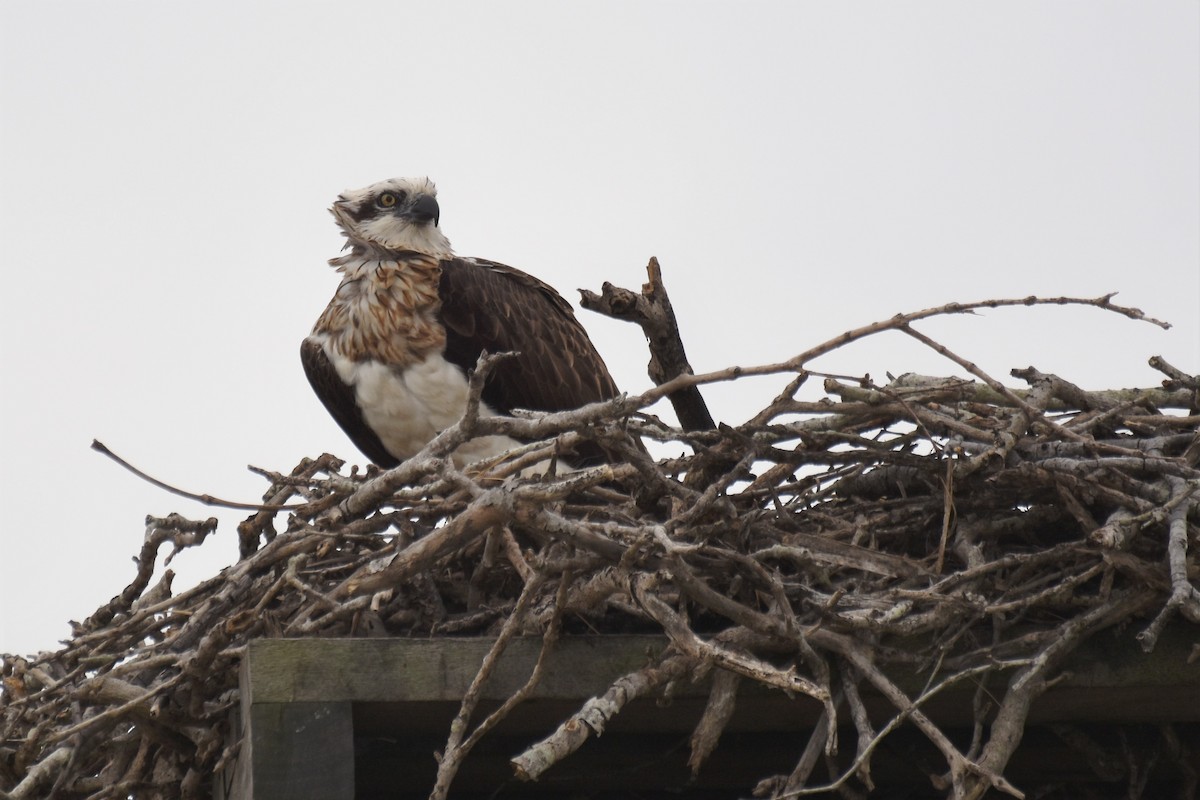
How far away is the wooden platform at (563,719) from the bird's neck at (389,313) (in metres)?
1.92

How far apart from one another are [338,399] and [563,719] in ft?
8.60

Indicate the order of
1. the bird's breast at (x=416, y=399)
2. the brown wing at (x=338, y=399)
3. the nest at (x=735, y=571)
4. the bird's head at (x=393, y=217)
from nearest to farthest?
the nest at (x=735, y=571)
the bird's breast at (x=416, y=399)
the brown wing at (x=338, y=399)
the bird's head at (x=393, y=217)

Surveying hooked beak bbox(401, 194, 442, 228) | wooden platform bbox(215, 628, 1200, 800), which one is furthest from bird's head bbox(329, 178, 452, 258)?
wooden platform bbox(215, 628, 1200, 800)

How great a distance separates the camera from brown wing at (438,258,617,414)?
5246 mm

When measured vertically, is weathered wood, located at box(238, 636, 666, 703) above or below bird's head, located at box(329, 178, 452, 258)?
below

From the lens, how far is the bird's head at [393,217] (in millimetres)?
5910

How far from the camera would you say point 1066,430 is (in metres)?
3.12

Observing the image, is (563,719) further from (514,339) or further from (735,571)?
(514,339)

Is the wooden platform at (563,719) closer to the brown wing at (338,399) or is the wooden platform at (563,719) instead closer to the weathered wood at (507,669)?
the weathered wood at (507,669)

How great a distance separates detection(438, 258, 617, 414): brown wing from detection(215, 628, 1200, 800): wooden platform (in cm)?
185

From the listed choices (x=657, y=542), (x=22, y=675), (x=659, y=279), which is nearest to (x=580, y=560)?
(x=657, y=542)

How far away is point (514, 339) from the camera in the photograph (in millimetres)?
5270

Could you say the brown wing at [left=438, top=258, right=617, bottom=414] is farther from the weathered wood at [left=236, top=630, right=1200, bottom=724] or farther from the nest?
the weathered wood at [left=236, top=630, right=1200, bottom=724]

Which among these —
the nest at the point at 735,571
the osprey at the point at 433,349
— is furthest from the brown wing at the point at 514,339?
the nest at the point at 735,571
